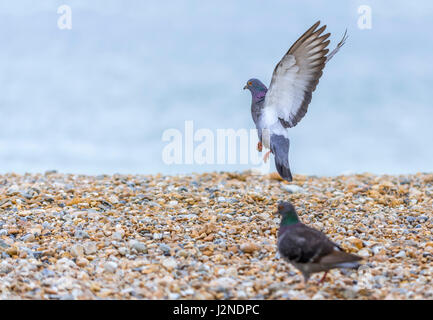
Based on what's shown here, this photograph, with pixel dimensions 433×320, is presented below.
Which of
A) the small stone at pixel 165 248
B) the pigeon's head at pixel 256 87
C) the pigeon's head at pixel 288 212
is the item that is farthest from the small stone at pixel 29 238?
the pigeon's head at pixel 256 87

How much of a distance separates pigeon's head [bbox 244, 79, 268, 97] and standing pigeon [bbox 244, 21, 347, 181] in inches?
3.3

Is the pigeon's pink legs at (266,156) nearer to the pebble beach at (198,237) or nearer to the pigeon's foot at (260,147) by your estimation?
the pigeon's foot at (260,147)

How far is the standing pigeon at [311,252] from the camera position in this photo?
16.9ft

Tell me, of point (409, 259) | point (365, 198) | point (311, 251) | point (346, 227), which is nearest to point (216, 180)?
point (365, 198)

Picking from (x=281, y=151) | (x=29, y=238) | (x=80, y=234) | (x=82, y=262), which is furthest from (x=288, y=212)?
(x=29, y=238)

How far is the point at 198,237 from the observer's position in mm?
7051

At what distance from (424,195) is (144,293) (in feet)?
21.1

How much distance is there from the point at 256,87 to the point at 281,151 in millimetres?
1150

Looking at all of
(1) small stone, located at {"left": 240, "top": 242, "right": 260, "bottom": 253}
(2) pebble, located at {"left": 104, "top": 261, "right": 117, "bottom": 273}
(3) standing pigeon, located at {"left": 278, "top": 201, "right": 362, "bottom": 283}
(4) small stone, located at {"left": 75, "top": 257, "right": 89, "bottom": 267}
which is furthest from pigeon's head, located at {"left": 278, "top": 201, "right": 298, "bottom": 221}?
(4) small stone, located at {"left": 75, "top": 257, "right": 89, "bottom": 267}

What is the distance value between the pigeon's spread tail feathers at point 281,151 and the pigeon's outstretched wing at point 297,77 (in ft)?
0.70

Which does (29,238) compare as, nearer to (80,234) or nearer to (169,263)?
(80,234)

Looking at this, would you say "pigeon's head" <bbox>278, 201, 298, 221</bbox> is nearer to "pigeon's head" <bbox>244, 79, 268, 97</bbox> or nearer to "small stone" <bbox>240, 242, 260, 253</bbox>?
"small stone" <bbox>240, 242, 260, 253</bbox>

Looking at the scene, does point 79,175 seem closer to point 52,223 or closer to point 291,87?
point 52,223

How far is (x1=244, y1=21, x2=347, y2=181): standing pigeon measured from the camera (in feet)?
22.4
